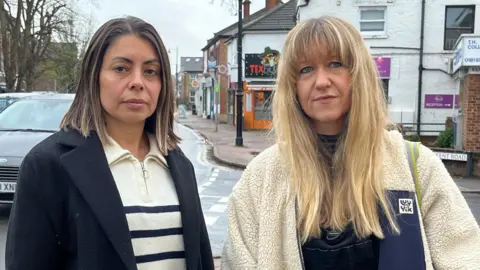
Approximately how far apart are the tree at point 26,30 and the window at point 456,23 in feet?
76.1

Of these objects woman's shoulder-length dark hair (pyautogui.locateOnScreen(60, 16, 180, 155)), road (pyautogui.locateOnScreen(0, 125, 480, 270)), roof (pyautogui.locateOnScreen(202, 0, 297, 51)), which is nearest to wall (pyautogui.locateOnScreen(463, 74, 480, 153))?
road (pyautogui.locateOnScreen(0, 125, 480, 270))

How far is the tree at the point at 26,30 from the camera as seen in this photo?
3028cm

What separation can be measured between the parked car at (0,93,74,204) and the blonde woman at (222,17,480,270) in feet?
16.7

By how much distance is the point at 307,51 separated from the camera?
5.84 ft

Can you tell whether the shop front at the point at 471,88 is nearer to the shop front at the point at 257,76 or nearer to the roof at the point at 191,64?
the shop front at the point at 257,76

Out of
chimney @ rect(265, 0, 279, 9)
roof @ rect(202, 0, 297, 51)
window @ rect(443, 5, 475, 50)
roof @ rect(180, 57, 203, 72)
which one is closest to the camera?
window @ rect(443, 5, 475, 50)

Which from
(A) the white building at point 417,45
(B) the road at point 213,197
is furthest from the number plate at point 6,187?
(A) the white building at point 417,45

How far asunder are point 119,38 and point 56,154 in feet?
1.67

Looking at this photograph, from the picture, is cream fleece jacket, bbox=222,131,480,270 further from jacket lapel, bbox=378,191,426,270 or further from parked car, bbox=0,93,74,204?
parked car, bbox=0,93,74,204

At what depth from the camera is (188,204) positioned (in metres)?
1.86

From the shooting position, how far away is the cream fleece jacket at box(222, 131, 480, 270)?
5.42 ft

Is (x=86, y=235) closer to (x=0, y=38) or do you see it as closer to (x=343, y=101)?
(x=343, y=101)

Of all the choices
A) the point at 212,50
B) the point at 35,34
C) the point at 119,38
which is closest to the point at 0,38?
the point at 35,34

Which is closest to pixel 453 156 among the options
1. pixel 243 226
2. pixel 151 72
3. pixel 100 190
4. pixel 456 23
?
pixel 456 23
